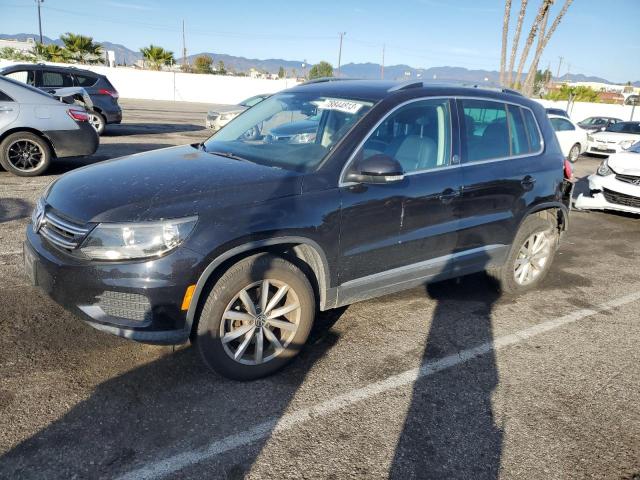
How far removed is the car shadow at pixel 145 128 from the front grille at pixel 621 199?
471 inches

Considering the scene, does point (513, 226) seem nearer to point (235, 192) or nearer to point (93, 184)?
point (235, 192)

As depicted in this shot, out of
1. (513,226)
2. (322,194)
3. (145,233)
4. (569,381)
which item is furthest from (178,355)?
(513,226)

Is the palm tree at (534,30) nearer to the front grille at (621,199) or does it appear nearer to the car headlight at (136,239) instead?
the front grille at (621,199)

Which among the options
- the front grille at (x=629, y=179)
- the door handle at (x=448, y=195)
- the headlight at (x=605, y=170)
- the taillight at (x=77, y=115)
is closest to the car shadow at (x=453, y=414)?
the door handle at (x=448, y=195)

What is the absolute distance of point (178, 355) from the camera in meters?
3.37

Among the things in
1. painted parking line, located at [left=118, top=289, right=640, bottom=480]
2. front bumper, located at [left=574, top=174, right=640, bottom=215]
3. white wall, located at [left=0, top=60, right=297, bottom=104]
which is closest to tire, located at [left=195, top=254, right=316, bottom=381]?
painted parking line, located at [left=118, top=289, right=640, bottom=480]

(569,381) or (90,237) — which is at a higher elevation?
(90,237)

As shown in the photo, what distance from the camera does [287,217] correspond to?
303 cm

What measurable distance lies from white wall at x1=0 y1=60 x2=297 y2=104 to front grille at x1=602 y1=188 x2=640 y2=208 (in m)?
35.5

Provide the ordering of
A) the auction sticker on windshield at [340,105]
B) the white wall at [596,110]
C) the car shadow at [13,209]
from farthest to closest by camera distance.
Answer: the white wall at [596,110] → the car shadow at [13,209] → the auction sticker on windshield at [340,105]

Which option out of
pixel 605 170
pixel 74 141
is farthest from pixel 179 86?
pixel 605 170

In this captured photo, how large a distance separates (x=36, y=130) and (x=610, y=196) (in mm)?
8925

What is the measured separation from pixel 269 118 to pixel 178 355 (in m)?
1.99

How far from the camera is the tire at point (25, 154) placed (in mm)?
7836
